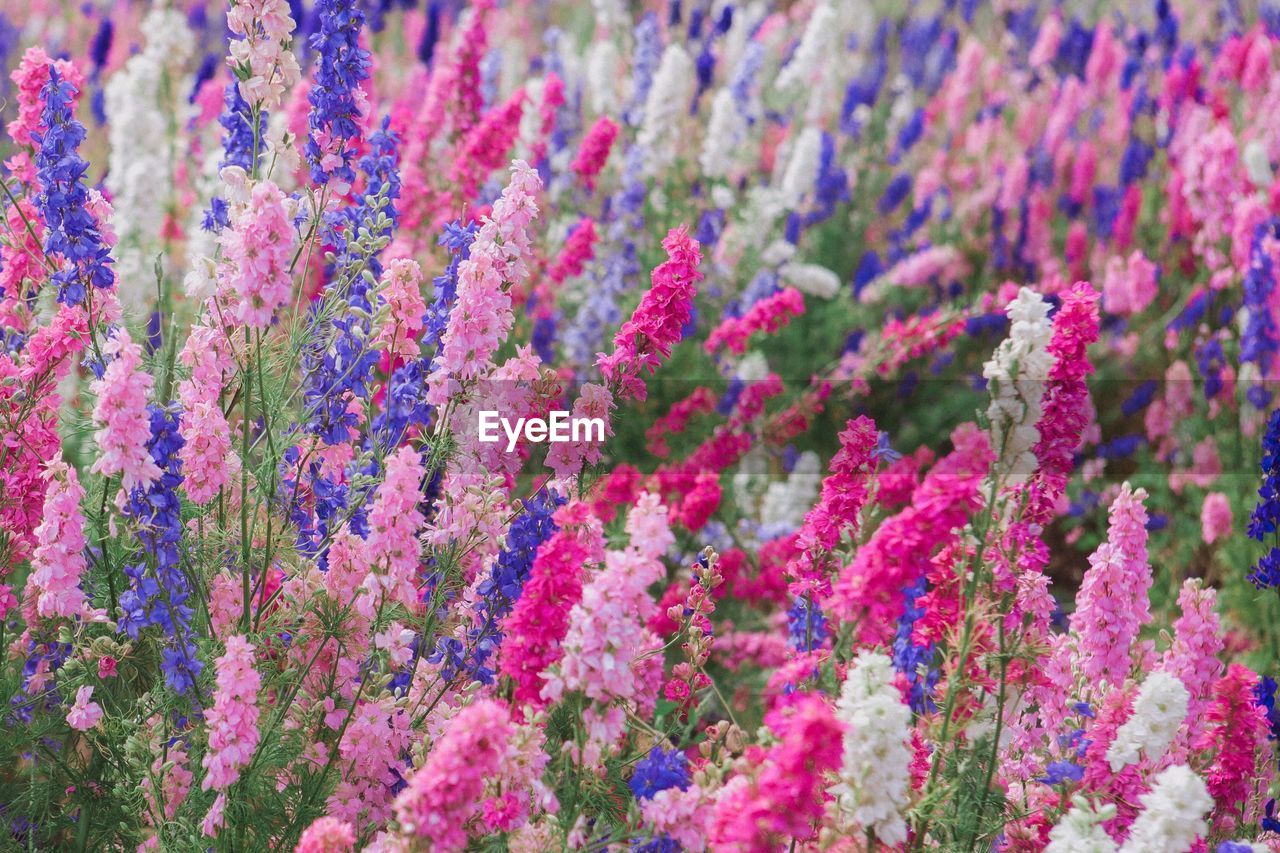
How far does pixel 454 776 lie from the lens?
1.69 m

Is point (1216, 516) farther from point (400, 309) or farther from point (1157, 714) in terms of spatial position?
point (400, 309)

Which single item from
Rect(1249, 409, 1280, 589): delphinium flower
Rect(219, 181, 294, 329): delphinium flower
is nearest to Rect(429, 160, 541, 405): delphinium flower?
Rect(219, 181, 294, 329): delphinium flower

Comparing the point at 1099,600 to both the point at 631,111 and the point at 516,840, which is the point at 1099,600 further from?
the point at 631,111

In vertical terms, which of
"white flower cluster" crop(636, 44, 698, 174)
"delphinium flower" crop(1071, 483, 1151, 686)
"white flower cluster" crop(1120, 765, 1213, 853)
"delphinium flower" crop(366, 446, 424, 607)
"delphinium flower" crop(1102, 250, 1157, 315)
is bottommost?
"white flower cluster" crop(1120, 765, 1213, 853)

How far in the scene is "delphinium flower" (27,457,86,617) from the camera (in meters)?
2.16

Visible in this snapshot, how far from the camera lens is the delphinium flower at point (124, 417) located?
6.49 feet

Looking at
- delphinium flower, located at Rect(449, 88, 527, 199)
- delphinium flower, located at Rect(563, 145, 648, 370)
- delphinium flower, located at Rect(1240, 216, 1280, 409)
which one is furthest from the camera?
delphinium flower, located at Rect(563, 145, 648, 370)

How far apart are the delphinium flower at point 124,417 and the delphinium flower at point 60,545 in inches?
7.7

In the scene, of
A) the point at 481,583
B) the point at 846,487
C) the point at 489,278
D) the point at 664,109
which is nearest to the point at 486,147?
the point at 664,109

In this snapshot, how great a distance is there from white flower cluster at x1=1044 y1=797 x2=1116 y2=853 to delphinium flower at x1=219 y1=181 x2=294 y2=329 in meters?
1.45

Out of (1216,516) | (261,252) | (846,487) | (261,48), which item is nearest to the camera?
(261,252)

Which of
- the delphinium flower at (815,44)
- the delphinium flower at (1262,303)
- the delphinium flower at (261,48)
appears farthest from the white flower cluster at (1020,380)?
the delphinium flower at (815,44)

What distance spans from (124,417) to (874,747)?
121 cm

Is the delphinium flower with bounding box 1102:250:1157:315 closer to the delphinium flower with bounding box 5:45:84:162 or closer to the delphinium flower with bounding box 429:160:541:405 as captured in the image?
the delphinium flower with bounding box 429:160:541:405
